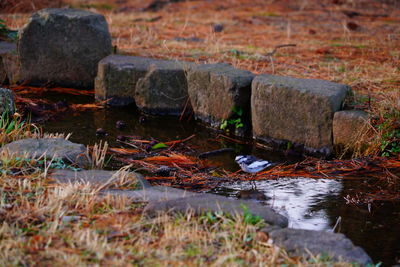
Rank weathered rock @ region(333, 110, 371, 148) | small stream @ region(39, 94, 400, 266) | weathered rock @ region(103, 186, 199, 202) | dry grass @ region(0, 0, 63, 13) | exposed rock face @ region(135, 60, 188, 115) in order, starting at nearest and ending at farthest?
weathered rock @ region(103, 186, 199, 202) < small stream @ region(39, 94, 400, 266) < weathered rock @ region(333, 110, 371, 148) < exposed rock face @ region(135, 60, 188, 115) < dry grass @ region(0, 0, 63, 13)

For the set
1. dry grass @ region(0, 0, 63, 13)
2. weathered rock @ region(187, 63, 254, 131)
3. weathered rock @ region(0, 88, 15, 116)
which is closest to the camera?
weathered rock @ region(0, 88, 15, 116)

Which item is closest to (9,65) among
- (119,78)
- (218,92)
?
(119,78)

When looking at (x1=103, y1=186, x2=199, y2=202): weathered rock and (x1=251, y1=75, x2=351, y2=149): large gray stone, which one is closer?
(x1=103, y1=186, x2=199, y2=202): weathered rock

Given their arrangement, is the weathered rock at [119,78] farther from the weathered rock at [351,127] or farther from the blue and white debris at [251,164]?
the weathered rock at [351,127]

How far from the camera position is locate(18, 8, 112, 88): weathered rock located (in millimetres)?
5594

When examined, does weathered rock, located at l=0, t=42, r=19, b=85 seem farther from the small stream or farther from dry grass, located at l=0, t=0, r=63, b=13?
dry grass, located at l=0, t=0, r=63, b=13

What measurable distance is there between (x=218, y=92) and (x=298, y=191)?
58.7 inches

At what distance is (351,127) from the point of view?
401cm

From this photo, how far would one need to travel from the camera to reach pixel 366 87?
190 inches

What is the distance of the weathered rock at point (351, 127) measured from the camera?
398 centimetres

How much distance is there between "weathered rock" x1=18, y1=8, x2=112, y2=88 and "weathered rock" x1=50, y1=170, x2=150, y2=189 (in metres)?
2.80

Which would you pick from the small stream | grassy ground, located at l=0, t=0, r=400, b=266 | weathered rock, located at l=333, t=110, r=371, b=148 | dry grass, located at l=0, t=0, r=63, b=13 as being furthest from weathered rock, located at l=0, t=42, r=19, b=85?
weathered rock, located at l=333, t=110, r=371, b=148

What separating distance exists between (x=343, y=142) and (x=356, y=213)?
1.00 meters

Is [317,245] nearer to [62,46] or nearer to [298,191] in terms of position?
[298,191]
